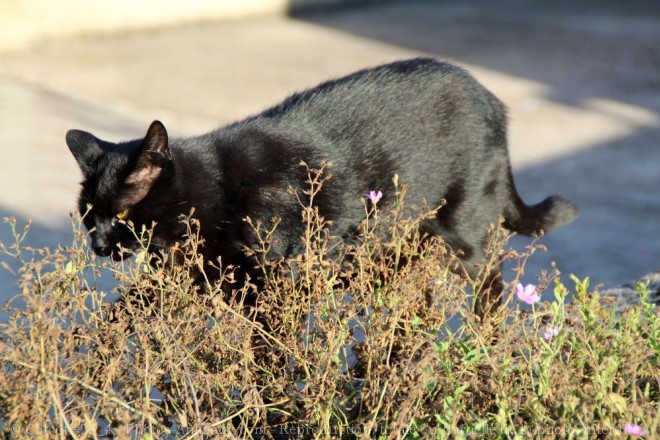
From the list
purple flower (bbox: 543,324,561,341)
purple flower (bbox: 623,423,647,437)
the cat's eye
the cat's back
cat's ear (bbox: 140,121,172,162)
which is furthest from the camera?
the cat's back

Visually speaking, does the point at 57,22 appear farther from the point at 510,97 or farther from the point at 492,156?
the point at 492,156

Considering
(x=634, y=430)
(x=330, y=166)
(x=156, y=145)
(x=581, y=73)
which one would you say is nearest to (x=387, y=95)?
(x=330, y=166)

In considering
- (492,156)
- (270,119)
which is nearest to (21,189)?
(270,119)

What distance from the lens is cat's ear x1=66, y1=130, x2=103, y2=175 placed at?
291cm

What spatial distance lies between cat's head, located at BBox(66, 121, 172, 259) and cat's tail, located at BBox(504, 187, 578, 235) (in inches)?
A: 52.8

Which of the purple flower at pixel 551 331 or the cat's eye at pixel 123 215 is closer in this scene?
the purple flower at pixel 551 331

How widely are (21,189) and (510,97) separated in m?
3.24

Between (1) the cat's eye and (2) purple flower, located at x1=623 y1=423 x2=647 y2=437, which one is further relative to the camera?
(1) the cat's eye

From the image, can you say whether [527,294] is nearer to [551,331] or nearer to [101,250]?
[551,331]

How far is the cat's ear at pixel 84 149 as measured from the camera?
291cm

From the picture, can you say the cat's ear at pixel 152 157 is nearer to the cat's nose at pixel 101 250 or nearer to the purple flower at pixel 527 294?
the cat's nose at pixel 101 250

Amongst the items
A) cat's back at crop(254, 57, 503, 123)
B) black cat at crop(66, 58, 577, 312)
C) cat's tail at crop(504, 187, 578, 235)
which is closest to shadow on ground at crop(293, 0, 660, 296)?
cat's tail at crop(504, 187, 578, 235)

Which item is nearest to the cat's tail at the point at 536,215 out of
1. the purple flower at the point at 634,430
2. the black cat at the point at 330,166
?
the black cat at the point at 330,166

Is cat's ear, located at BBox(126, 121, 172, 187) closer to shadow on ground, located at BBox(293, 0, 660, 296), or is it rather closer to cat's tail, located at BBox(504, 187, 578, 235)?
cat's tail, located at BBox(504, 187, 578, 235)
